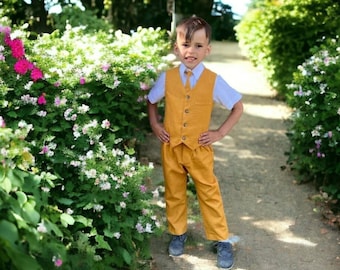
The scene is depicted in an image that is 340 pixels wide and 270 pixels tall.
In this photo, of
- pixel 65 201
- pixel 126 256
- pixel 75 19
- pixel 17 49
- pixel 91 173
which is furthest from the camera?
pixel 75 19

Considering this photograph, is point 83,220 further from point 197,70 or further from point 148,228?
point 197,70

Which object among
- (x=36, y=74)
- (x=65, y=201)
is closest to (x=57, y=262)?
(x=65, y=201)

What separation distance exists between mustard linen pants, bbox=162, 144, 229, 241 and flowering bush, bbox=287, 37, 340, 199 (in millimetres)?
1546

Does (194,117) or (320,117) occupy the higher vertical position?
(194,117)

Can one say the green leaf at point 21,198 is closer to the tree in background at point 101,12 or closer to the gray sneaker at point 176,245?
the gray sneaker at point 176,245

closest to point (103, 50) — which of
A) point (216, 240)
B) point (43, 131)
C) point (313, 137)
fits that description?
point (43, 131)

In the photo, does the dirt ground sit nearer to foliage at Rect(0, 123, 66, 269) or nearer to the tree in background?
foliage at Rect(0, 123, 66, 269)

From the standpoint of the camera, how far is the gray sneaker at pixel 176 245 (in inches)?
159

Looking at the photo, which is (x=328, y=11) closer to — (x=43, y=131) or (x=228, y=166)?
(x=228, y=166)

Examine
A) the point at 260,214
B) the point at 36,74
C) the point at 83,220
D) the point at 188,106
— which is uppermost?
the point at 36,74

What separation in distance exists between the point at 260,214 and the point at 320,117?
105 cm

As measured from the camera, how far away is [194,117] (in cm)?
369

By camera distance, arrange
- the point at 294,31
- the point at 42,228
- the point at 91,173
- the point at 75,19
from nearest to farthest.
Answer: the point at 42,228 → the point at 91,173 → the point at 75,19 → the point at 294,31

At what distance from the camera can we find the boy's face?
3.57 m
